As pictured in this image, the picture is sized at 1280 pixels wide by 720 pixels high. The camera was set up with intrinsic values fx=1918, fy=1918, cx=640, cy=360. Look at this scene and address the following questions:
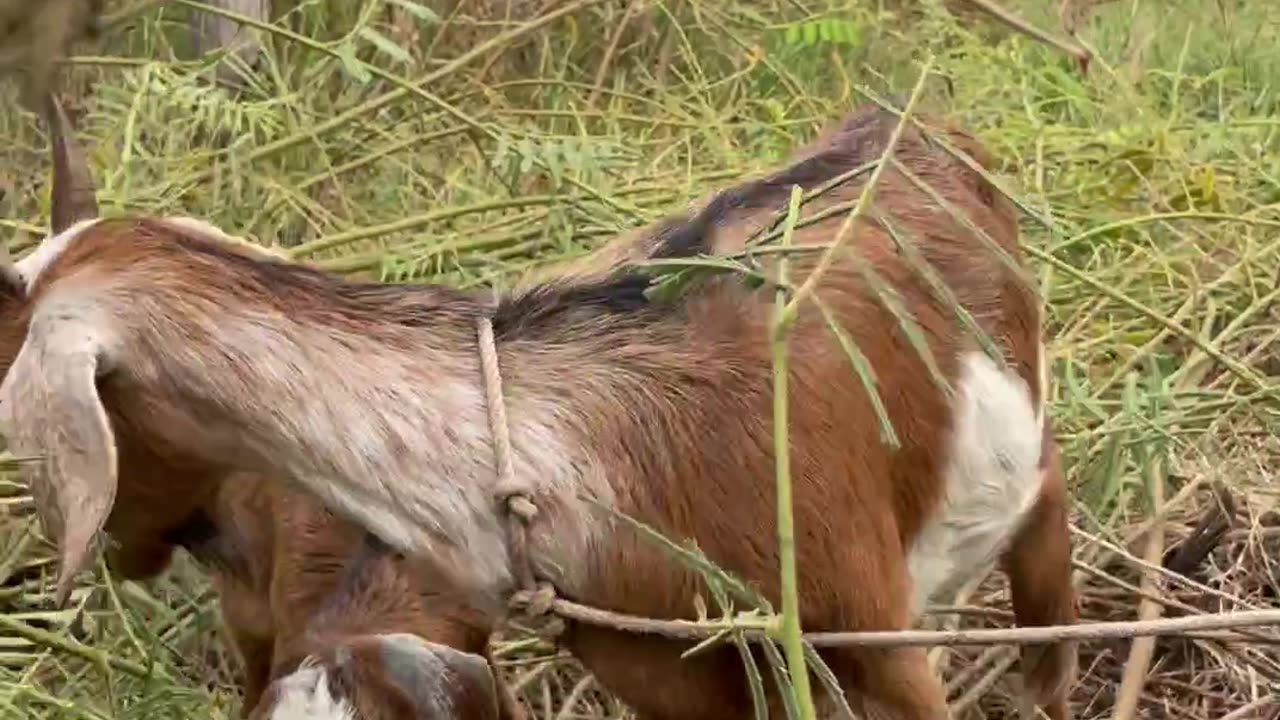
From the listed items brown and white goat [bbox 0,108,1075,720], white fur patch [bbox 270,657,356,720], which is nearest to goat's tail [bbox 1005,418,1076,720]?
brown and white goat [bbox 0,108,1075,720]

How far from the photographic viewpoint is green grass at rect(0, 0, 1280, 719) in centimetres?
336

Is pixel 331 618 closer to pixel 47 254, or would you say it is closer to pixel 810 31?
pixel 47 254

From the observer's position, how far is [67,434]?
202 centimetres

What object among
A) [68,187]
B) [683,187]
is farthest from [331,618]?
[683,187]

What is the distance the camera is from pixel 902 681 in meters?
2.39

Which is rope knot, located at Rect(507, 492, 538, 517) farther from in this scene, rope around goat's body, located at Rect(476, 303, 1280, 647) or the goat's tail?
the goat's tail

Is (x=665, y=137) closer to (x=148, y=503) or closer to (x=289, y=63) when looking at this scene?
(x=289, y=63)

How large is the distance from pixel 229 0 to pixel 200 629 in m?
1.84

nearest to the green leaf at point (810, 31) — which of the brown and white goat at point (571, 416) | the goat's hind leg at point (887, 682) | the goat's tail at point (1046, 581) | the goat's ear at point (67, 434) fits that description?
the goat's tail at point (1046, 581)

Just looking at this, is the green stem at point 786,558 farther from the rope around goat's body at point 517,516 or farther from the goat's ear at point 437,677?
the goat's ear at point 437,677

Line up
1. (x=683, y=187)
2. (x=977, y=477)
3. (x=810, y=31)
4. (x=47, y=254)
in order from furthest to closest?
1. (x=810, y=31)
2. (x=683, y=187)
3. (x=977, y=477)
4. (x=47, y=254)

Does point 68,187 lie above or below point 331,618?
above

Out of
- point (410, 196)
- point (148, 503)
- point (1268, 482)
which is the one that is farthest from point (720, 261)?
point (410, 196)

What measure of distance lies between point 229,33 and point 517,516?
114 inches
